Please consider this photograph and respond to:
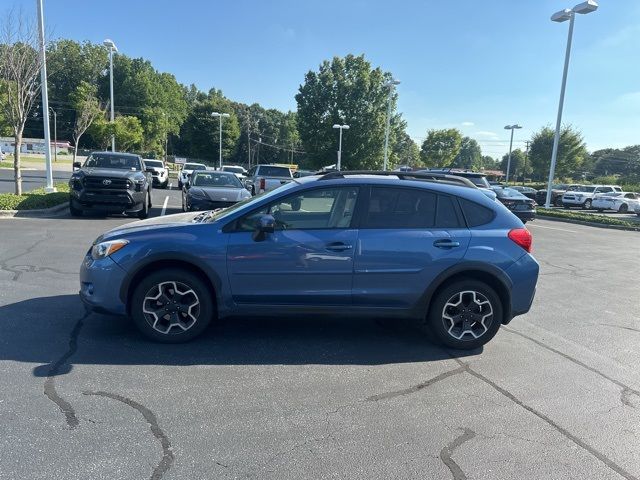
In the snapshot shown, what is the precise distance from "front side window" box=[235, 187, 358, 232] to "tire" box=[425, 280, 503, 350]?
124 cm

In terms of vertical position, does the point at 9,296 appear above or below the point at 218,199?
below

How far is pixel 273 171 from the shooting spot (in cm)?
1820

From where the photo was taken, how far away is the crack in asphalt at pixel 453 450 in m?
2.78

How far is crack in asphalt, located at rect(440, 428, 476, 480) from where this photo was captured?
2775mm

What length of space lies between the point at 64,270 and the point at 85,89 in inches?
1493

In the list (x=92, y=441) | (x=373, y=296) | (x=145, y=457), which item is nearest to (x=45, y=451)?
(x=92, y=441)

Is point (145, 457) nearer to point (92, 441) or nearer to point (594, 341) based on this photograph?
point (92, 441)

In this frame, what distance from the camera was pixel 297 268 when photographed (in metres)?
4.40

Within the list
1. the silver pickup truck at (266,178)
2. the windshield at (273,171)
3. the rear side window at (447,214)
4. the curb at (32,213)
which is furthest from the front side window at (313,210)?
the windshield at (273,171)

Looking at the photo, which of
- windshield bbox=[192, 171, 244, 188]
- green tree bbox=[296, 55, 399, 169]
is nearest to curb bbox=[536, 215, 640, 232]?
windshield bbox=[192, 171, 244, 188]

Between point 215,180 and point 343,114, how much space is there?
40.8m

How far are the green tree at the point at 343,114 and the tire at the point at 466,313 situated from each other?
158 feet

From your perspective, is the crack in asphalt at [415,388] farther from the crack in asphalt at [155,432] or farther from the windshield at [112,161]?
the windshield at [112,161]

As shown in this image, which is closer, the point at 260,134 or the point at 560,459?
the point at 560,459
